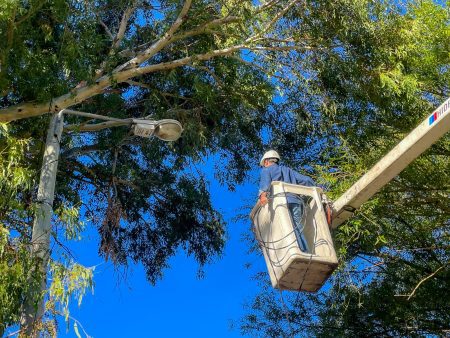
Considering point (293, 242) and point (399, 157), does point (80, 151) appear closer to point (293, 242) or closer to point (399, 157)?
point (293, 242)

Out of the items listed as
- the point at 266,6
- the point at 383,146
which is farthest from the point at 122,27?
the point at 383,146

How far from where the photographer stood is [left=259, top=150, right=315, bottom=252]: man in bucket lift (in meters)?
7.76

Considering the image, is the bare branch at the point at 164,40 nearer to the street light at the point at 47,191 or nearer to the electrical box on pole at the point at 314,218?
the street light at the point at 47,191

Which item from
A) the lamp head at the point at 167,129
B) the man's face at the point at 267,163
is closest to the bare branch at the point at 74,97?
the lamp head at the point at 167,129

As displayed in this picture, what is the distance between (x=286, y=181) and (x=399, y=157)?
4.29 ft

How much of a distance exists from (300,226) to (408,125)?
597 cm

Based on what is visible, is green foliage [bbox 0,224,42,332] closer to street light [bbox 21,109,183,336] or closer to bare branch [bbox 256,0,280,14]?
street light [bbox 21,109,183,336]

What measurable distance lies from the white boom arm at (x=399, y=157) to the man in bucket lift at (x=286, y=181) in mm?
449

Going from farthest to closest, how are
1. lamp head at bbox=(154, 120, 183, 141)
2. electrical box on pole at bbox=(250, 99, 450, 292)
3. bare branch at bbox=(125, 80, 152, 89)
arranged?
bare branch at bbox=(125, 80, 152, 89), lamp head at bbox=(154, 120, 183, 141), electrical box on pole at bbox=(250, 99, 450, 292)

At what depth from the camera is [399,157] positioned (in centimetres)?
754

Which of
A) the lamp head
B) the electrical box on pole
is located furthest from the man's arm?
the lamp head

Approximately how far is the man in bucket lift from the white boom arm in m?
0.45

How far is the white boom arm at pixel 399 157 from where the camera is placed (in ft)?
24.0

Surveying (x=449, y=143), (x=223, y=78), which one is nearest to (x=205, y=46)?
(x=223, y=78)
